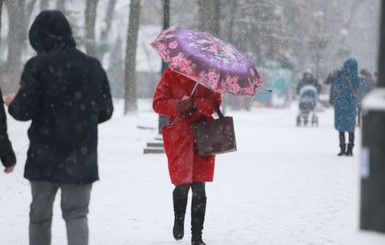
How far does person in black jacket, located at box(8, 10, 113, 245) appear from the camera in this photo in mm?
4883

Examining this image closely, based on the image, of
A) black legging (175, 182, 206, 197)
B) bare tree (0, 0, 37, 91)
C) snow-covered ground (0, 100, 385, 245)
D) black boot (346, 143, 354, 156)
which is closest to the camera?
black legging (175, 182, 206, 197)

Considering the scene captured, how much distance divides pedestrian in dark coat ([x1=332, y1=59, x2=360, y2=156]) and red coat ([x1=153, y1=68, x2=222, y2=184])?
8.63 meters

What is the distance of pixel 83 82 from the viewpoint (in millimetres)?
4941

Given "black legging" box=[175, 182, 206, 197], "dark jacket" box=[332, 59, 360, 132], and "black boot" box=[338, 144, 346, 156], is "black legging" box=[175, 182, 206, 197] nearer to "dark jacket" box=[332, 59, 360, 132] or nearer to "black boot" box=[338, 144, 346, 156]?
"dark jacket" box=[332, 59, 360, 132]

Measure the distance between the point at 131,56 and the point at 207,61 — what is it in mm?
23429

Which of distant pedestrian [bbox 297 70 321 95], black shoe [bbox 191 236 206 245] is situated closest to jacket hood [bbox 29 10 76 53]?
black shoe [bbox 191 236 206 245]

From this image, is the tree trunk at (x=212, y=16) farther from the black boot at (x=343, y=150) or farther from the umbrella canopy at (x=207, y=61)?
the umbrella canopy at (x=207, y=61)

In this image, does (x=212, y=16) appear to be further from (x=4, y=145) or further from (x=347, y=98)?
(x=4, y=145)

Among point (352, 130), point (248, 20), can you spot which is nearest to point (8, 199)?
point (352, 130)

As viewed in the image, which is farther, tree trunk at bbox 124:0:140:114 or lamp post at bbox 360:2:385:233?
tree trunk at bbox 124:0:140:114

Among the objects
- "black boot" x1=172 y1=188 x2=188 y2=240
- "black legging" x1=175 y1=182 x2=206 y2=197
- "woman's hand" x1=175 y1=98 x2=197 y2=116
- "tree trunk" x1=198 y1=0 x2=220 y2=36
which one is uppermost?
"tree trunk" x1=198 y1=0 x2=220 y2=36

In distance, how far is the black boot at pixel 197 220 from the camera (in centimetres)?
677

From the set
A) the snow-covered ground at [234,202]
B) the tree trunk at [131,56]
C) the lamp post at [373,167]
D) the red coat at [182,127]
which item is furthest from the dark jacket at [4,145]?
the tree trunk at [131,56]

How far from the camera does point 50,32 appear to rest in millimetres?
4914
